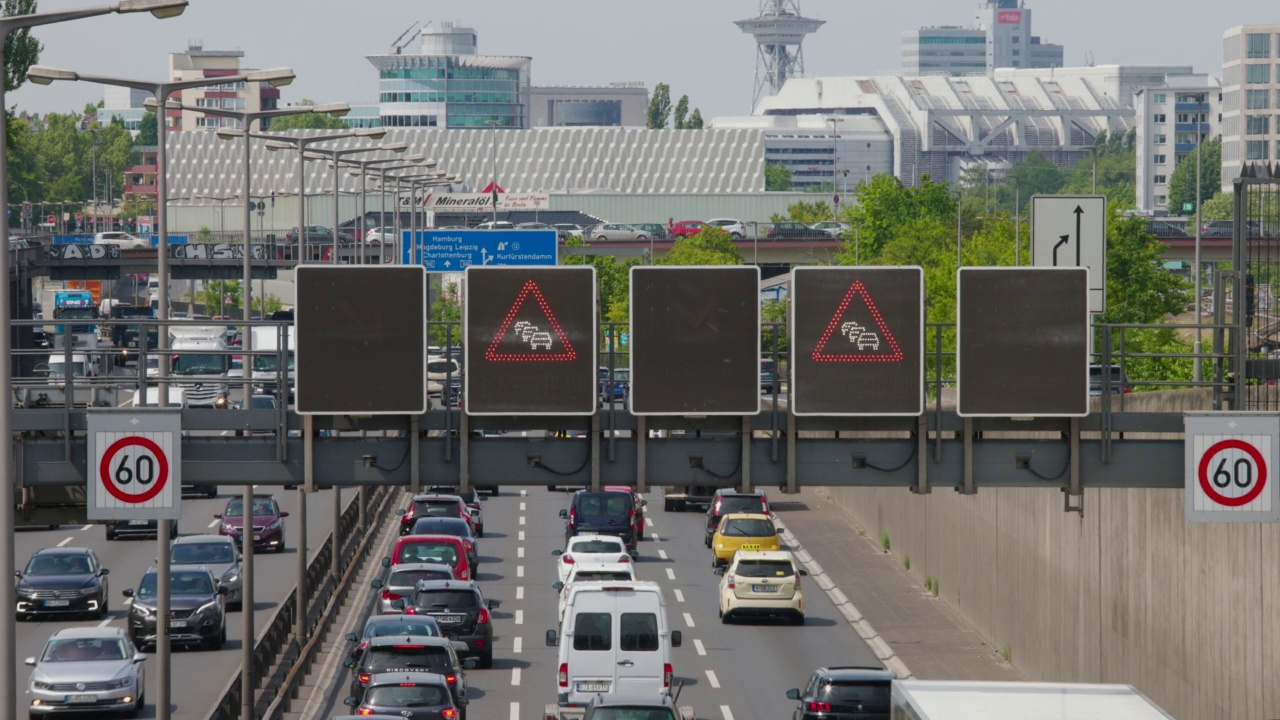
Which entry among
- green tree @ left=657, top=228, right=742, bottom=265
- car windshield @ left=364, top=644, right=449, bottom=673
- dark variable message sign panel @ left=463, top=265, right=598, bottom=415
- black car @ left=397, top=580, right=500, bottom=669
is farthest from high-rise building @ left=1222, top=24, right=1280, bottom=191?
dark variable message sign panel @ left=463, top=265, right=598, bottom=415

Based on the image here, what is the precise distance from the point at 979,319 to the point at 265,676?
1711 cm

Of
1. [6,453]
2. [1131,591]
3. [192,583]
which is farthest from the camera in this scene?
[192,583]

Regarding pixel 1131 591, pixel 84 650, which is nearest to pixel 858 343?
pixel 1131 591

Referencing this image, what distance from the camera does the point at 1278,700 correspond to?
67.8ft

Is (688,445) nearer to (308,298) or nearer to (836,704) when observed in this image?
(308,298)

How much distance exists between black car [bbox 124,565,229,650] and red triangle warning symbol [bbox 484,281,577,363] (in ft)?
61.2

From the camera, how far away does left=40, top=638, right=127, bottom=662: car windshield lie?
31.0 metres

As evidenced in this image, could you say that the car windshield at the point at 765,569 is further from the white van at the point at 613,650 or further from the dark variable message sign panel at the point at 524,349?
the dark variable message sign panel at the point at 524,349

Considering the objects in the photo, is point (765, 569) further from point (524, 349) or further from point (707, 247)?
point (707, 247)

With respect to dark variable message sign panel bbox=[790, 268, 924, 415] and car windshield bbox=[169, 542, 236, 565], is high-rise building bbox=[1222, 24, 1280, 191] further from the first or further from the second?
dark variable message sign panel bbox=[790, 268, 924, 415]

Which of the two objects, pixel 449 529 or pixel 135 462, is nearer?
pixel 135 462

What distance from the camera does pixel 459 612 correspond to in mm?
34812

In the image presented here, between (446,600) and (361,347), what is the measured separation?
613 inches

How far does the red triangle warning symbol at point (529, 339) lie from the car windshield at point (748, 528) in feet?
96.1
